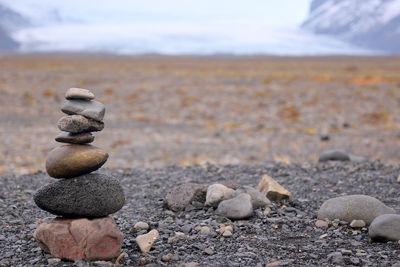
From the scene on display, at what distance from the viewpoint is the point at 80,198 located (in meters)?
5.65

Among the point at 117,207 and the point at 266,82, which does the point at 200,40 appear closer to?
the point at 266,82

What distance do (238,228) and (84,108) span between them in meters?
2.68

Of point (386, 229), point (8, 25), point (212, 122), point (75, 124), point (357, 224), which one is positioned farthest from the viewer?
point (8, 25)

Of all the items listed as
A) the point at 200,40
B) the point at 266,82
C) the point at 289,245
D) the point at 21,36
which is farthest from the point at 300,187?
the point at 21,36

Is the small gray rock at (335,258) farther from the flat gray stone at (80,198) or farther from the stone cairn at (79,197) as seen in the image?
the flat gray stone at (80,198)

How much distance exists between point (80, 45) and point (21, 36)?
30838mm

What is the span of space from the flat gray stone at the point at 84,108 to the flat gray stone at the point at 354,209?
359 centimetres

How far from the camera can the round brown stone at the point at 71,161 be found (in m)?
5.68

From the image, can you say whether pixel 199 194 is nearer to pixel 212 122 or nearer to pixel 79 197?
pixel 79 197

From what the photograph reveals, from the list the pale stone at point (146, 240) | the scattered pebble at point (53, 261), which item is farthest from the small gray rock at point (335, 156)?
the scattered pebble at point (53, 261)

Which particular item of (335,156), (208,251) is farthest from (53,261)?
(335,156)

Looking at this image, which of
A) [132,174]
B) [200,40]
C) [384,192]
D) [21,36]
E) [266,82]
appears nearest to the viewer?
[384,192]

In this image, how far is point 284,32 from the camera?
463 ft

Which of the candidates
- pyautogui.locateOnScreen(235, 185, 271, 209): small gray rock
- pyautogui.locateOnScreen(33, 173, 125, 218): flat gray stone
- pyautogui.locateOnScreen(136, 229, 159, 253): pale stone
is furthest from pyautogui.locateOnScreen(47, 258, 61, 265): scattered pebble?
pyautogui.locateOnScreen(235, 185, 271, 209): small gray rock
